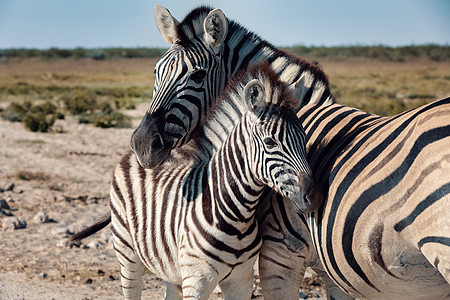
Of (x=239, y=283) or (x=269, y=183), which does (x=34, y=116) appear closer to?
(x=239, y=283)

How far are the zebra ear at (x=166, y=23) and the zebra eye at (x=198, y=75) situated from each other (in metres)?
0.37

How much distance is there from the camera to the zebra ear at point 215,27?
12.3 feet

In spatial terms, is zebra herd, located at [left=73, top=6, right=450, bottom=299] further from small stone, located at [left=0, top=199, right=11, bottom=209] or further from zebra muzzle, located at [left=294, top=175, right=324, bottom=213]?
small stone, located at [left=0, top=199, right=11, bottom=209]

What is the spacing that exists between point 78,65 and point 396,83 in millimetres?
40161

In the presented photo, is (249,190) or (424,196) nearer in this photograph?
(424,196)

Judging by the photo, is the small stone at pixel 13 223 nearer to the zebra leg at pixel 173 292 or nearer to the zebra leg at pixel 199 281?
the zebra leg at pixel 173 292

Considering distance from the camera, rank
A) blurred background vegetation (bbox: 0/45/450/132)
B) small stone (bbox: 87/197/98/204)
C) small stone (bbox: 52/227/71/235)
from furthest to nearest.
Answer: blurred background vegetation (bbox: 0/45/450/132), small stone (bbox: 87/197/98/204), small stone (bbox: 52/227/71/235)

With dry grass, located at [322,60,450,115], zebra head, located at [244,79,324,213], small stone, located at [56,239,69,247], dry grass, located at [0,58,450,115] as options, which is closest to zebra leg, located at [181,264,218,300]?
→ zebra head, located at [244,79,324,213]

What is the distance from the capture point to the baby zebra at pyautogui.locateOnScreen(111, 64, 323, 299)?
3.12 meters

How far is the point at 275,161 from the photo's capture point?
3.09m

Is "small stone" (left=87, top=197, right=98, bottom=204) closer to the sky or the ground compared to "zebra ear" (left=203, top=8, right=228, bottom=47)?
closer to the ground

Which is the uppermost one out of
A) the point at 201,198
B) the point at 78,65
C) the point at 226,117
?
the point at 226,117

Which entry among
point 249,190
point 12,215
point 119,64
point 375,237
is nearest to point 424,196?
point 375,237

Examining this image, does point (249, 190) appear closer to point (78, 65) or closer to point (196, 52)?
point (196, 52)
